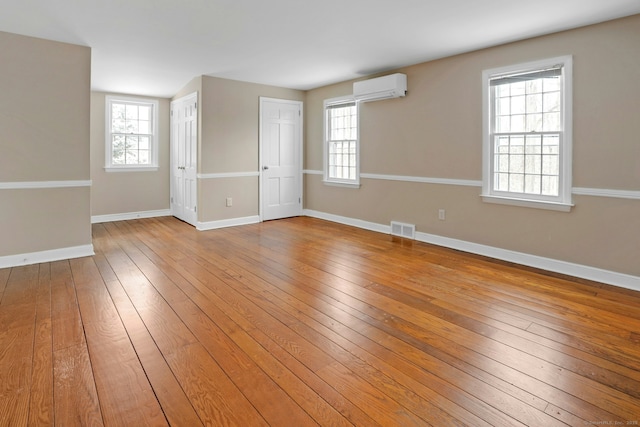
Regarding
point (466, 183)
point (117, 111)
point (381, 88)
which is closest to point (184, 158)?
point (117, 111)

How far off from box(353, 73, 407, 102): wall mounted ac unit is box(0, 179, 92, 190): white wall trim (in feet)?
12.6

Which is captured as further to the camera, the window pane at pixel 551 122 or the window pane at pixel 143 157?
the window pane at pixel 143 157

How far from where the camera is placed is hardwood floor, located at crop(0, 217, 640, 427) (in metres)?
1.70

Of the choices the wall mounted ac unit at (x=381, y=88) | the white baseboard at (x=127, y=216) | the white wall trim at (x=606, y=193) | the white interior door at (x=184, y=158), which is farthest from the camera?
the white baseboard at (x=127, y=216)

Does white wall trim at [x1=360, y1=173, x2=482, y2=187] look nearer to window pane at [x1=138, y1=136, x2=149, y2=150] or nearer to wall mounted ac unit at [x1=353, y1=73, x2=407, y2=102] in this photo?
wall mounted ac unit at [x1=353, y1=73, x2=407, y2=102]

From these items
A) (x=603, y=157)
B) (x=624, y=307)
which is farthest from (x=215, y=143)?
(x=624, y=307)

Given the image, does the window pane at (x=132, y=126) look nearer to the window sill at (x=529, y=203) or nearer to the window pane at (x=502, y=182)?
the window sill at (x=529, y=203)

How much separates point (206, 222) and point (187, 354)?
3920 millimetres

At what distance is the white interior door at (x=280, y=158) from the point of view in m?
6.49

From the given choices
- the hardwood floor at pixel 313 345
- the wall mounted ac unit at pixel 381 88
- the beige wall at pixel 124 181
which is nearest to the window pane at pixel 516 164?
the hardwood floor at pixel 313 345

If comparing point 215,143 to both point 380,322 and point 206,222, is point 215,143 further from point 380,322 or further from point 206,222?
point 380,322

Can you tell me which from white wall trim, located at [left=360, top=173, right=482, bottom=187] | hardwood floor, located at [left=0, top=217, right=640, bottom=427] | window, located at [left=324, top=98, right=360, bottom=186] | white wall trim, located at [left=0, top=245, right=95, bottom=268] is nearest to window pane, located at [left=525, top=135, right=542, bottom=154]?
white wall trim, located at [left=360, top=173, right=482, bottom=187]

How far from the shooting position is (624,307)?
2857 mm

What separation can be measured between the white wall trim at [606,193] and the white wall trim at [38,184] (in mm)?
5279
